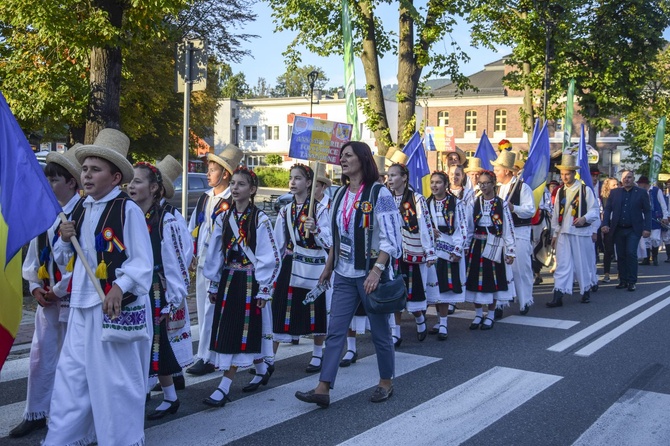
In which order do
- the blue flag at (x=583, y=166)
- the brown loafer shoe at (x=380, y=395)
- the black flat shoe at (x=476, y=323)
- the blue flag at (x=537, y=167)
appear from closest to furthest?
the brown loafer shoe at (x=380, y=395), the black flat shoe at (x=476, y=323), the blue flag at (x=537, y=167), the blue flag at (x=583, y=166)

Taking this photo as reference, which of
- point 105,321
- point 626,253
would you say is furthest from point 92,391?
point 626,253

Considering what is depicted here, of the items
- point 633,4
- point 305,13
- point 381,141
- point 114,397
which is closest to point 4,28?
point 305,13

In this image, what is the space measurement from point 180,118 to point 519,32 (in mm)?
14464

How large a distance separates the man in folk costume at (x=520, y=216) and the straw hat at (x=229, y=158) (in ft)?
13.8

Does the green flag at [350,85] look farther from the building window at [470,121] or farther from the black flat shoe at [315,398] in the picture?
the building window at [470,121]

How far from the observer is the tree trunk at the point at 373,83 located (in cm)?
1798

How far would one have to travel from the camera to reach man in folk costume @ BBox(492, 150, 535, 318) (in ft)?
33.1

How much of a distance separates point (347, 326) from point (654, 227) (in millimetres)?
14716

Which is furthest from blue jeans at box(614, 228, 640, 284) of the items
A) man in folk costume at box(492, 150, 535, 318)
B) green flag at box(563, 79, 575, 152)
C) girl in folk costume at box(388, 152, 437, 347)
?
girl in folk costume at box(388, 152, 437, 347)

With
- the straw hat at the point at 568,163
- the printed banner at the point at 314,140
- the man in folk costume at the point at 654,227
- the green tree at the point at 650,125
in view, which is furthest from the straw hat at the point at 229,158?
the green tree at the point at 650,125

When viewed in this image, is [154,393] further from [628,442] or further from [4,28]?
[4,28]

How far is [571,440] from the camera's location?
198 inches

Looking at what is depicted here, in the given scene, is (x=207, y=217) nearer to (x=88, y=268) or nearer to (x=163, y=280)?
(x=163, y=280)

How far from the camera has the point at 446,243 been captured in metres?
8.72
